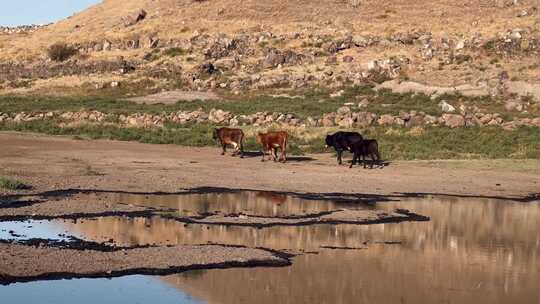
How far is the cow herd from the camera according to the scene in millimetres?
27406

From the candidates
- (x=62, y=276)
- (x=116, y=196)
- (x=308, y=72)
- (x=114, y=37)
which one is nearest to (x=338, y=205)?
(x=116, y=196)

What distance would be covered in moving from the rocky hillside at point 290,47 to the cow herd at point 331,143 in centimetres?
2247

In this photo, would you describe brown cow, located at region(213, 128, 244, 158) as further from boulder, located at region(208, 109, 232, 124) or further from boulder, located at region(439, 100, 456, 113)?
boulder, located at region(439, 100, 456, 113)

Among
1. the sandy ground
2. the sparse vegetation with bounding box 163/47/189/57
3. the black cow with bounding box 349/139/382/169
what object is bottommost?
the black cow with bounding box 349/139/382/169

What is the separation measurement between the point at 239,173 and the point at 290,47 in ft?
130

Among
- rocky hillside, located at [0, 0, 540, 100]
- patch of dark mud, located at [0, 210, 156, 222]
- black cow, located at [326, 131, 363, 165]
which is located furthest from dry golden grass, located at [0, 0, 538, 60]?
patch of dark mud, located at [0, 210, 156, 222]

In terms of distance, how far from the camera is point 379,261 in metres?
13.5

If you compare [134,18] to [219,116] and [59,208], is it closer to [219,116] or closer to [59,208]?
[219,116]

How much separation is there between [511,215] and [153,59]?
49.7 meters

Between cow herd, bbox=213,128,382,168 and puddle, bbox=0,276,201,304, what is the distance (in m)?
16.6

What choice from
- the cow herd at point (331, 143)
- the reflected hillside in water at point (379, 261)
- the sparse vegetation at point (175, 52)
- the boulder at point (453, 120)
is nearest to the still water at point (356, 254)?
the reflected hillside in water at point (379, 261)

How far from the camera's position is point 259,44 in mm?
65125

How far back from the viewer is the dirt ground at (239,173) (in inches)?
878

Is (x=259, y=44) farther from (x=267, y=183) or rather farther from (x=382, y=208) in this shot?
(x=382, y=208)
